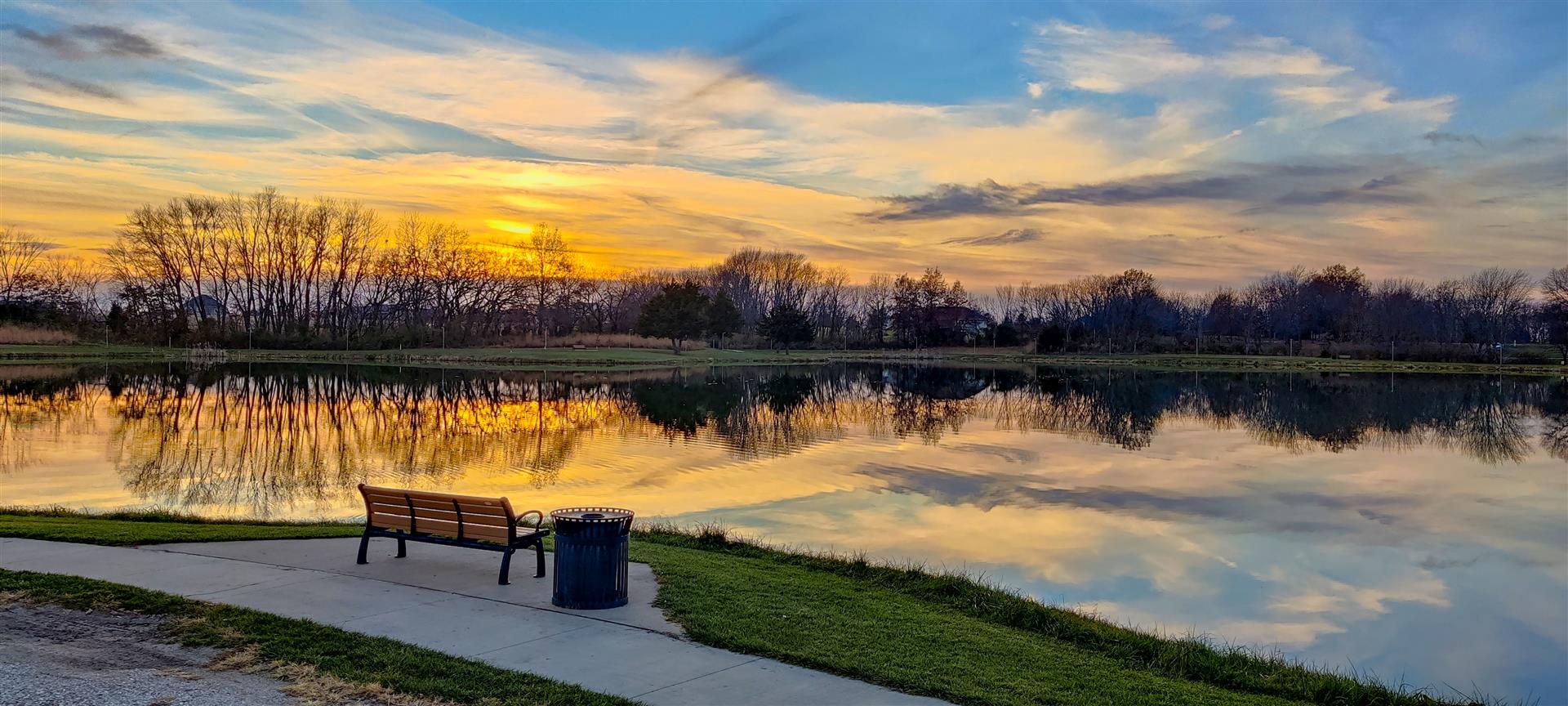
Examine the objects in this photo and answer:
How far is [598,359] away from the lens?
7181cm

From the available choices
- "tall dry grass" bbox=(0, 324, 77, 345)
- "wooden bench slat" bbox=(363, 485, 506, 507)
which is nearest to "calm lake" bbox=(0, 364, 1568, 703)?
"wooden bench slat" bbox=(363, 485, 506, 507)

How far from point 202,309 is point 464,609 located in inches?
3540

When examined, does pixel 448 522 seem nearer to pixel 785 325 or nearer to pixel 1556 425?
pixel 1556 425

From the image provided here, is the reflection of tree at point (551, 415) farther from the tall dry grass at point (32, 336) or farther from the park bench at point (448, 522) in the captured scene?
the tall dry grass at point (32, 336)

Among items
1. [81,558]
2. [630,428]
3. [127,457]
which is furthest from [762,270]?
[81,558]

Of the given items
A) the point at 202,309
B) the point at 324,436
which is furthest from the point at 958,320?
the point at 324,436

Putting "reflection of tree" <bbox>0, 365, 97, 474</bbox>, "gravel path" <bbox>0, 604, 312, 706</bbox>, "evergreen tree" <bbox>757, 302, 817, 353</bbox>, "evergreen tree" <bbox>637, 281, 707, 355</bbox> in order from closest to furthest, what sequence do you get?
"gravel path" <bbox>0, 604, 312, 706</bbox> < "reflection of tree" <bbox>0, 365, 97, 474</bbox> < "evergreen tree" <bbox>637, 281, 707, 355</bbox> < "evergreen tree" <bbox>757, 302, 817, 353</bbox>

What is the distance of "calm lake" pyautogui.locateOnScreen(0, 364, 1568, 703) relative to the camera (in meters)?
11.2

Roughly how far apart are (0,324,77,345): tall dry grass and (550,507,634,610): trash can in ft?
276

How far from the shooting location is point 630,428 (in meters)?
27.7

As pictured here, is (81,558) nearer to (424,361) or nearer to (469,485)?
(469,485)

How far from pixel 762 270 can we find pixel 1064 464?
11354 cm

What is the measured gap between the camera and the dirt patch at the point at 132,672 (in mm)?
5773

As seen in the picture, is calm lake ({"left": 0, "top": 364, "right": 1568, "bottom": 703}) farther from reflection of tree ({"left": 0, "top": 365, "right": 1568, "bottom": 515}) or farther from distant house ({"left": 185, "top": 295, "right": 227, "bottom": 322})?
distant house ({"left": 185, "top": 295, "right": 227, "bottom": 322})
